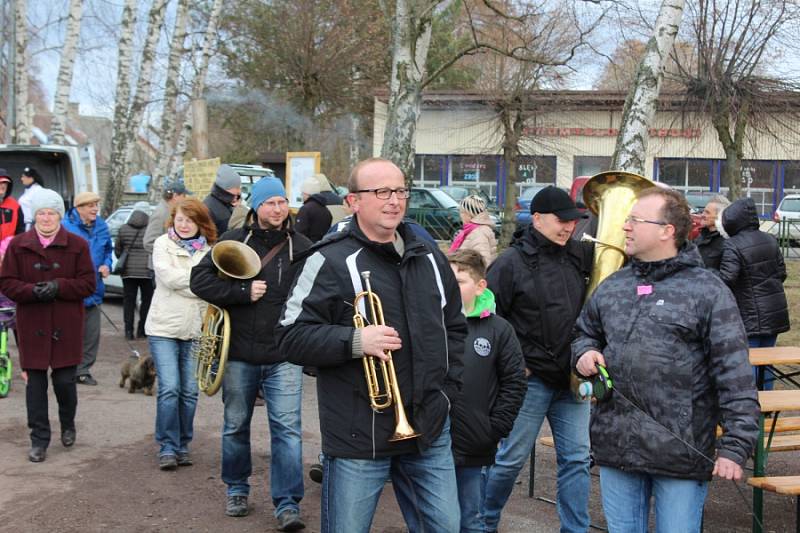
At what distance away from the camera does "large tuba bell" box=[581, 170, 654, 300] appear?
5508 millimetres

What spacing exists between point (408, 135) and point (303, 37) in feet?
74.0

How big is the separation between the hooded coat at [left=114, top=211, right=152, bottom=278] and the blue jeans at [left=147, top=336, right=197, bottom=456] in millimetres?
5250

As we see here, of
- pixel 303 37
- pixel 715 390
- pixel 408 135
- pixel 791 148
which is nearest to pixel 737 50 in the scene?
pixel 791 148

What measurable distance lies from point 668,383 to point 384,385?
1118 millimetres

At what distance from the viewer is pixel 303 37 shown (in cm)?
3572

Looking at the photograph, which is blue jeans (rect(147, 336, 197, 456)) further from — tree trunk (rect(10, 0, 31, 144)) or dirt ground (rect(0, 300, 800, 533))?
tree trunk (rect(10, 0, 31, 144))

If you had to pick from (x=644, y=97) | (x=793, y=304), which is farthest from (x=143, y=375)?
(x=793, y=304)

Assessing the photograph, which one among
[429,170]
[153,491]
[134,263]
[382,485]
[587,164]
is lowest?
[153,491]

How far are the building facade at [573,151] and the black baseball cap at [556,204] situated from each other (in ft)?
84.1

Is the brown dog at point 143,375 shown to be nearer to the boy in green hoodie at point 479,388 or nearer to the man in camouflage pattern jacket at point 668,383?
the boy in green hoodie at point 479,388

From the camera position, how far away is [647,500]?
4203mm

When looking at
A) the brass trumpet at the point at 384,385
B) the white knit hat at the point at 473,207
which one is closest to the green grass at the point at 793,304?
the white knit hat at the point at 473,207

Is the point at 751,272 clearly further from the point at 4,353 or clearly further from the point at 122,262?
the point at 122,262

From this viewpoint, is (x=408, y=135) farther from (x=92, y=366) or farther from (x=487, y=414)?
(x=487, y=414)
